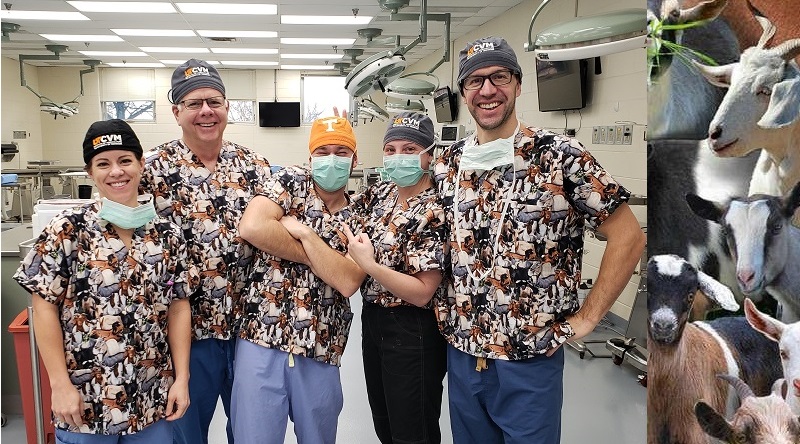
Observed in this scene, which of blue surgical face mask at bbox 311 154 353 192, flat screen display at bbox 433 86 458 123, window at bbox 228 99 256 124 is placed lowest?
blue surgical face mask at bbox 311 154 353 192

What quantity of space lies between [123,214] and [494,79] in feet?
3.98

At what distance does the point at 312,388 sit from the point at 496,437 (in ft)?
2.12

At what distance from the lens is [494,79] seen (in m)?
1.83

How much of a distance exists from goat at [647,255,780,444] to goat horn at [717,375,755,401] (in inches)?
0.5

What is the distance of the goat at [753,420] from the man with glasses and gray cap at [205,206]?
1.50 m

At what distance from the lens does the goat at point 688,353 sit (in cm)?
115

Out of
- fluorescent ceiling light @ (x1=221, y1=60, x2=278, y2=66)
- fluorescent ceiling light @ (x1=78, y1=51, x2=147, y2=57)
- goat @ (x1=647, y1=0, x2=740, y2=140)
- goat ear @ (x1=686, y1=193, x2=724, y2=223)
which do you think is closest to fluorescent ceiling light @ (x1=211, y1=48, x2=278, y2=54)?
fluorescent ceiling light @ (x1=221, y1=60, x2=278, y2=66)

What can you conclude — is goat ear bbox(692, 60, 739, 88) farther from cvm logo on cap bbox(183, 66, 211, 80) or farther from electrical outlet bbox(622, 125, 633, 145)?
electrical outlet bbox(622, 125, 633, 145)

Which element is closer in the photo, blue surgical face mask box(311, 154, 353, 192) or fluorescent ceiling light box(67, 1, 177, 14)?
blue surgical face mask box(311, 154, 353, 192)

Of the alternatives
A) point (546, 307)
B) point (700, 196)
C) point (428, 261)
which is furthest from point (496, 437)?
point (700, 196)

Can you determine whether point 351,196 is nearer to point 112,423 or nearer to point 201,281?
point 201,281

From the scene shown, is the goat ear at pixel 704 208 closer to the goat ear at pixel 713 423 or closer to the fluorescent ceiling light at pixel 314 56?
the goat ear at pixel 713 423

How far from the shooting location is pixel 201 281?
209 centimetres

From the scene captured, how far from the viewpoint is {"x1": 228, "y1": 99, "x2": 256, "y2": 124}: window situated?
13.5 metres
